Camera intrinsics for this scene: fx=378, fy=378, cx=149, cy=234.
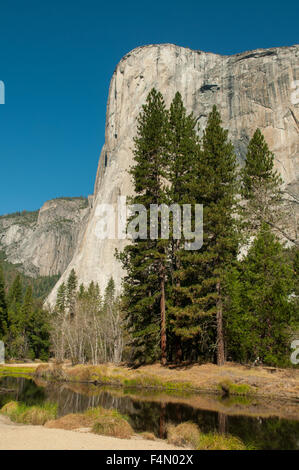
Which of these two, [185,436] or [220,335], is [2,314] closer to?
[220,335]

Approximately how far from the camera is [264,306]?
24.1 meters

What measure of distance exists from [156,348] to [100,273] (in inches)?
2280

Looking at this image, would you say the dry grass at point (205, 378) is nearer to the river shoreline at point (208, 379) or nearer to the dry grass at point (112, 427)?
the river shoreline at point (208, 379)

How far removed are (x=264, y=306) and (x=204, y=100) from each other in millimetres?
78683

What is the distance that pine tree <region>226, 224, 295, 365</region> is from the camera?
23469 mm

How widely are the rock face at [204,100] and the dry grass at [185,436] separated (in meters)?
69.9

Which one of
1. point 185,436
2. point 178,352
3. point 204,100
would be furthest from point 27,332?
point 204,100

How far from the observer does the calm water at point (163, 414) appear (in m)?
12.2

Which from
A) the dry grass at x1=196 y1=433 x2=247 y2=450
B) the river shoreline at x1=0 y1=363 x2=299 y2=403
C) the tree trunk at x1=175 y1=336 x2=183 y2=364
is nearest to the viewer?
the dry grass at x1=196 y1=433 x2=247 y2=450

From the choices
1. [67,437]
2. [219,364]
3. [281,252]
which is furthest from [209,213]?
[67,437]

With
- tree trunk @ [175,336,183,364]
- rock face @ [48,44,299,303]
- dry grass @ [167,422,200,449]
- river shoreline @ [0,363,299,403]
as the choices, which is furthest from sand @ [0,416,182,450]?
rock face @ [48,44,299,303]

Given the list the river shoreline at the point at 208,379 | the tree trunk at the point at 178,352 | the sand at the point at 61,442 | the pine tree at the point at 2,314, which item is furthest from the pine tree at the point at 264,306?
the pine tree at the point at 2,314

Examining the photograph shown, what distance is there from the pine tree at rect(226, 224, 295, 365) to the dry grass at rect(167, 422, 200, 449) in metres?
13.3

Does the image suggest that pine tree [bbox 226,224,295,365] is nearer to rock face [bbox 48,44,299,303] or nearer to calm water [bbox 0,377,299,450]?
calm water [bbox 0,377,299,450]
